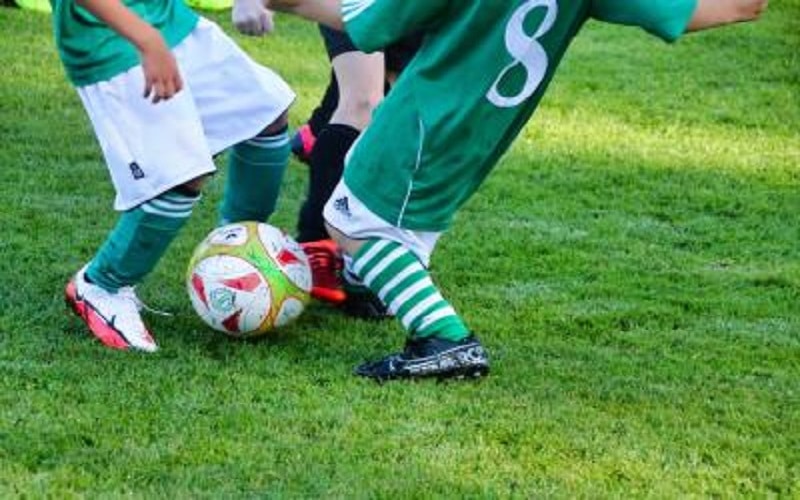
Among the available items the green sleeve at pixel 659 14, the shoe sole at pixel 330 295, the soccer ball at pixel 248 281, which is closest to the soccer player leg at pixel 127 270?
the soccer ball at pixel 248 281

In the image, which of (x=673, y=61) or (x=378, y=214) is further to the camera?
(x=673, y=61)

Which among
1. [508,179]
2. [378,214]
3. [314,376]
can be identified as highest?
[378,214]

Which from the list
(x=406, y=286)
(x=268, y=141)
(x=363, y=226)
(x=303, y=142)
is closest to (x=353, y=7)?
(x=363, y=226)

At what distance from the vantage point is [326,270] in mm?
5109

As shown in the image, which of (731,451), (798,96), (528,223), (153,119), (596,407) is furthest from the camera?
(798,96)

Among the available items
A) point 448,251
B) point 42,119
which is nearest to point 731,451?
point 448,251

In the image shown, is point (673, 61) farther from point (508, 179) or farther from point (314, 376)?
point (314, 376)

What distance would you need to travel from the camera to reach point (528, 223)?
623cm

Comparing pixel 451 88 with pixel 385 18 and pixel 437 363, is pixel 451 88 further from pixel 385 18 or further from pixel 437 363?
pixel 437 363

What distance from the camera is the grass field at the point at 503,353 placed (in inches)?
144

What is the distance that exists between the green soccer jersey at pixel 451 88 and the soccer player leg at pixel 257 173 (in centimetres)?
56

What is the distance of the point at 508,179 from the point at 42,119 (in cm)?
200

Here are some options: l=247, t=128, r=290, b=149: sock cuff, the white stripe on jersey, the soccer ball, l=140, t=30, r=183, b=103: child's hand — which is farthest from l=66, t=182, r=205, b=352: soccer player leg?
the white stripe on jersey

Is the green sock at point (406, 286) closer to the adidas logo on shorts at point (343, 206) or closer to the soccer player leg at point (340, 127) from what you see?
the adidas logo on shorts at point (343, 206)
